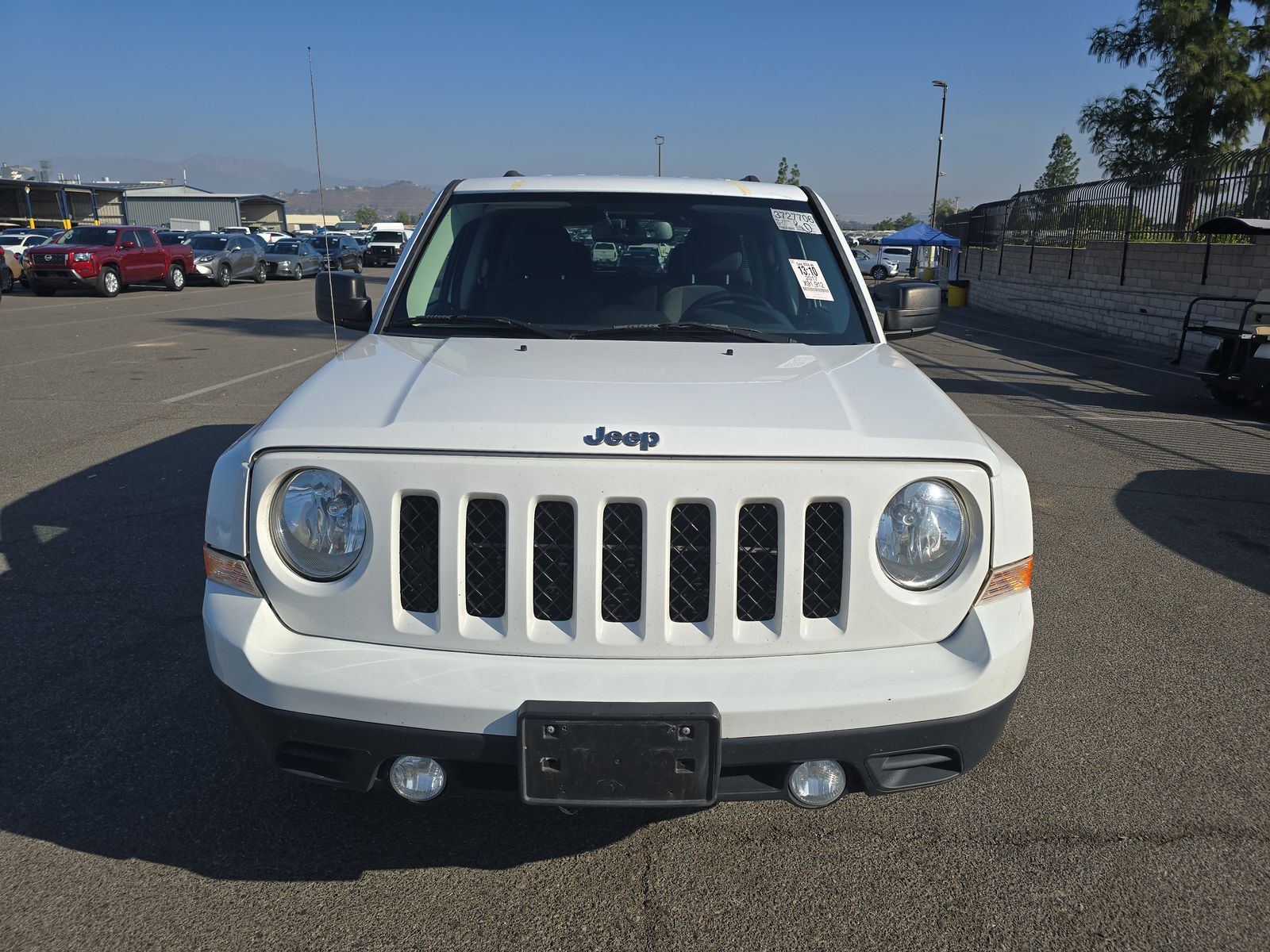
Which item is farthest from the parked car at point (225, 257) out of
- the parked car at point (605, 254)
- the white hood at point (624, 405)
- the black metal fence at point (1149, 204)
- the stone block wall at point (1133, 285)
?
the white hood at point (624, 405)

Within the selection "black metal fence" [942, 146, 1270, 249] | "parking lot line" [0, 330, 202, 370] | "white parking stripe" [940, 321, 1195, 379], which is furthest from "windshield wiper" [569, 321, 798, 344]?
"black metal fence" [942, 146, 1270, 249]

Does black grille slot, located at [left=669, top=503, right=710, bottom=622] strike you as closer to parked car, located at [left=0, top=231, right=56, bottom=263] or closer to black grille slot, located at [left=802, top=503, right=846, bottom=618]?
black grille slot, located at [left=802, top=503, right=846, bottom=618]

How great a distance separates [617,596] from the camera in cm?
223

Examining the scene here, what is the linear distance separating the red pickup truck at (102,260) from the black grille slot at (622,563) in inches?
983

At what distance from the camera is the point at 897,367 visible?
3.03 metres

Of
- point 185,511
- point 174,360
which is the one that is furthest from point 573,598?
point 174,360

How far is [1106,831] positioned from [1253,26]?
91.1 ft

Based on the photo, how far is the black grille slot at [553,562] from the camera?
7.22 feet

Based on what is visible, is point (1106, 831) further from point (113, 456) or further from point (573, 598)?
point (113, 456)

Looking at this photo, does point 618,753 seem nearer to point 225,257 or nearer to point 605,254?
point 605,254

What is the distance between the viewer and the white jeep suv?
2105 millimetres

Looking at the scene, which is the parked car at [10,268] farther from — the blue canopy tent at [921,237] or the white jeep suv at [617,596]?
the blue canopy tent at [921,237]

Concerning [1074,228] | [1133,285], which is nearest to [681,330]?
[1133,285]

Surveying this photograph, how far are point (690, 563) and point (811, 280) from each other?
6.10 feet
